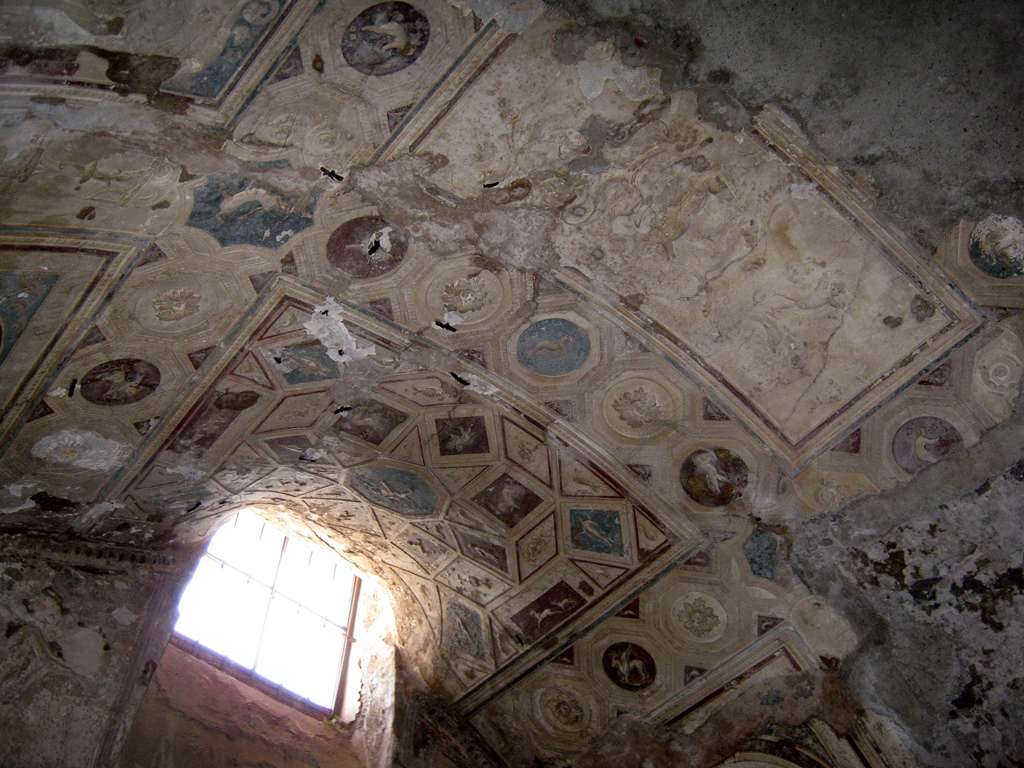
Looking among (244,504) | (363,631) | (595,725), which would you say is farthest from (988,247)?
(363,631)

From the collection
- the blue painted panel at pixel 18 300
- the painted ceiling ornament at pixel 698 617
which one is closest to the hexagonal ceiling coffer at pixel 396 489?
the painted ceiling ornament at pixel 698 617

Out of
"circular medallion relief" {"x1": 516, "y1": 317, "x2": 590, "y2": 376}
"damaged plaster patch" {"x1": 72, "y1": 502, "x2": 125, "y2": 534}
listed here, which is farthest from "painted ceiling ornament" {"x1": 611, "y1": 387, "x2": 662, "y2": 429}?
"damaged plaster patch" {"x1": 72, "y1": 502, "x2": 125, "y2": 534}

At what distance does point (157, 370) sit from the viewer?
5.95 m

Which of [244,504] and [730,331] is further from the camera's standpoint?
[244,504]

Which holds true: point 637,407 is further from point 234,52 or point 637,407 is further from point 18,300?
point 18,300

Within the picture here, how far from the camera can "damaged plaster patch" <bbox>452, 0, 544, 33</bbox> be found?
4465mm

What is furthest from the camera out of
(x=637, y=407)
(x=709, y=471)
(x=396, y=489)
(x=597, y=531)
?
(x=396, y=489)

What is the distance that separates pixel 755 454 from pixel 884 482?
97 cm

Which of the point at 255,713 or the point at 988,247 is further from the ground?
the point at 988,247

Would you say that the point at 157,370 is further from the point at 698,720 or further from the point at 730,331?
the point at 698,720

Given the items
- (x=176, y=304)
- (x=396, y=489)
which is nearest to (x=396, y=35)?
(x=176, y=304)

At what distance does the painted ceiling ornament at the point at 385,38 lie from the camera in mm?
4492

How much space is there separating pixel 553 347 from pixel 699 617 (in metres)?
2.95

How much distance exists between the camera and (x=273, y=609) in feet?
29.0
